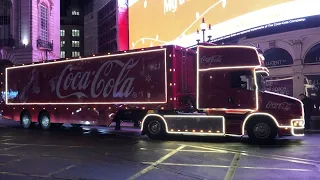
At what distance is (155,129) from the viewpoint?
14547 millimetres

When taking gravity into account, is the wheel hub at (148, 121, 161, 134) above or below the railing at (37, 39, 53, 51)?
below

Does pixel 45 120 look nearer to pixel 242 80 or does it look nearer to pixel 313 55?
pixel 242 80

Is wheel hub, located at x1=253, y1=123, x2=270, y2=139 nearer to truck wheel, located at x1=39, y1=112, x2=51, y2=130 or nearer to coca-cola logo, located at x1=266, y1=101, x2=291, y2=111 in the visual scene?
coca-cola logo, located at x1=266, y1=101, x2=291, y2=111

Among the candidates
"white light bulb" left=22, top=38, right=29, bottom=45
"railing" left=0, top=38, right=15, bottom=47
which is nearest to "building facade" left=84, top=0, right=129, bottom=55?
"white light bulb" left=22, top=38, right=29, bottom=45

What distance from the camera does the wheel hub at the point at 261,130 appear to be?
42.0ft

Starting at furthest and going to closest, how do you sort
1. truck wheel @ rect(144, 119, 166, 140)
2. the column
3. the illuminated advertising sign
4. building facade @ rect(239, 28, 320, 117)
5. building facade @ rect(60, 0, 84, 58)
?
building facade @ rect(60, 0, 84, 58) → the illuminated advertising sign → the column → building facade @ rect(239, 28, 320, 117) → truck wheel @ rect(144, 119, 166, 140)

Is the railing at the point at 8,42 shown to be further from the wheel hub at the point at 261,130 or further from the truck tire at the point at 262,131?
the wheel hub at the point at 261,130

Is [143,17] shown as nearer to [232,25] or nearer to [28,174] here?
[232,25]

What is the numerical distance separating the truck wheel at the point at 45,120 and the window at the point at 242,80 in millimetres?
10722

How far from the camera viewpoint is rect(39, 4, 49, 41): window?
47.6 meters

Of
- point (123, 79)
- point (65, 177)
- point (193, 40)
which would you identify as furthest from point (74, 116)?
point (193, 40)

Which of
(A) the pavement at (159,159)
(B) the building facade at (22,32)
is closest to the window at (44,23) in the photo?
(B) the building facade at (22,32)

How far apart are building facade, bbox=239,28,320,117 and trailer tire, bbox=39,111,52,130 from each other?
49.3 feet

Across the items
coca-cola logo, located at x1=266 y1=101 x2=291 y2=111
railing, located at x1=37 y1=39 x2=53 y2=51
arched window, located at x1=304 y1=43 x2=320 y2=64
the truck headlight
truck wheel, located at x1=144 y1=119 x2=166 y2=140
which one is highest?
railing, located at x1=37 y1=39 x2=53 y2=51
